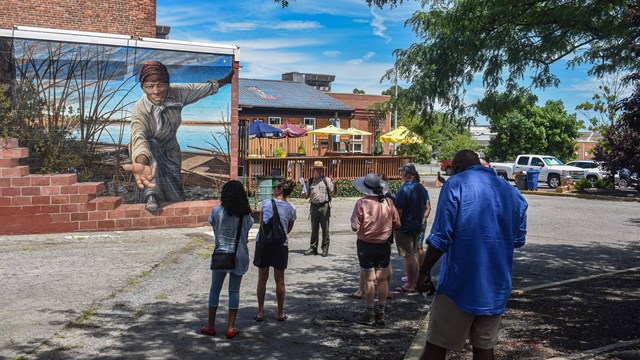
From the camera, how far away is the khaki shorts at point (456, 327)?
4520 mm

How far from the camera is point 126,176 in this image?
15852 millimetres

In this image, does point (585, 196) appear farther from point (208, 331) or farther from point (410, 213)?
point (208, 331)

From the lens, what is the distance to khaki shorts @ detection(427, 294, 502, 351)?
4.52 meters

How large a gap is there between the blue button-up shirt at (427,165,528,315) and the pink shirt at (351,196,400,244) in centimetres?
309

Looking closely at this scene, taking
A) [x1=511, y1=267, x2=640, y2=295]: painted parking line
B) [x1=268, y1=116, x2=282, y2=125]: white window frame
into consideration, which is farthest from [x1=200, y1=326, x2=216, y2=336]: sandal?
[x1=268, y1=116, x2=282, y2=125]: white window frame

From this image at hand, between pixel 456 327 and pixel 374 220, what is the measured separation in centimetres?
327

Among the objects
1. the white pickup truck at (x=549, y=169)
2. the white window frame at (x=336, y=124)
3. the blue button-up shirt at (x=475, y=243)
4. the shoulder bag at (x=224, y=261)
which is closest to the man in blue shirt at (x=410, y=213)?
the shoulder bag at (x=224, y=261)

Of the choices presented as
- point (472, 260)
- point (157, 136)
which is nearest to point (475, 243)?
point (472, 260)

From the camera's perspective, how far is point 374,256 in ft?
25.3

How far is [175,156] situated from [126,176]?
1.32m

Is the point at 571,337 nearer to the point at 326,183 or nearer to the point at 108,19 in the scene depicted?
the point at 326,183

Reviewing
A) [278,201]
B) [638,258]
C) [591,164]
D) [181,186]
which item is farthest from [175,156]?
[591,164]

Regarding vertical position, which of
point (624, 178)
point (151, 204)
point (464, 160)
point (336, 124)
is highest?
point (336, 124)

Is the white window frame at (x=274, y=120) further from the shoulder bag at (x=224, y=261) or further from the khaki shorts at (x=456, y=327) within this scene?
the khaki shorts at (x=456, y=327)
